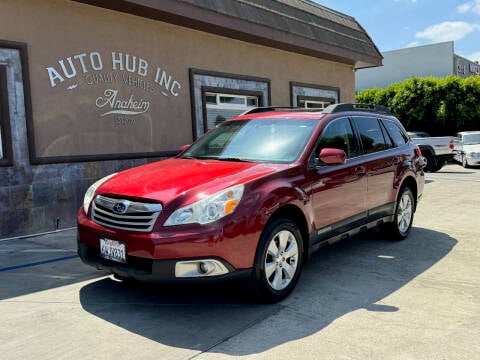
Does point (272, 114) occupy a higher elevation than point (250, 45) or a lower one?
lower

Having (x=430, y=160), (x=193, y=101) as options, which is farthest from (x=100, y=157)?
(x=430, y=160)

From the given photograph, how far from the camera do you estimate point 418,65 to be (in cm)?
4009

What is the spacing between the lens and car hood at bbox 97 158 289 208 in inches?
159

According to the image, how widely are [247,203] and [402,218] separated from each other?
11.5 feet

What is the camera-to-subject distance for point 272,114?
575 cm

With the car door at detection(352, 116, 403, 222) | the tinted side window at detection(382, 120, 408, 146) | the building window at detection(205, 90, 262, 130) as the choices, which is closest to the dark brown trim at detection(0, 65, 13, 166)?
the building window at detection(205, 90, 262, 130)

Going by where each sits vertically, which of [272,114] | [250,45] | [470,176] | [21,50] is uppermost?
[250,45]

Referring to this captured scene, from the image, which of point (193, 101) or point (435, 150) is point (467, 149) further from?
point (193, 101)

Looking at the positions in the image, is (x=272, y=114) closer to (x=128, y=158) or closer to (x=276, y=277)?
(x=276, y=277)

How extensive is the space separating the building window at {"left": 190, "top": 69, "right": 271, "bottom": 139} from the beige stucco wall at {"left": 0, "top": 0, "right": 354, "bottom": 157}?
6.6 inches

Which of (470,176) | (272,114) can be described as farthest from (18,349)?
(470,176)

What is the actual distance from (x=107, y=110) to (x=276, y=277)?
5.63m

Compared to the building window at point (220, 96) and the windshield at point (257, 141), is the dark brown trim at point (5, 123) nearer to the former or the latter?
the windshield at point (257, 141)

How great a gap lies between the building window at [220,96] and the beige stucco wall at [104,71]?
0.17 meters
